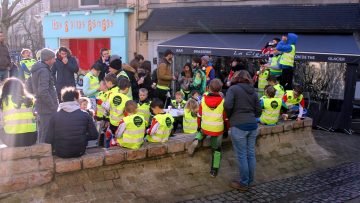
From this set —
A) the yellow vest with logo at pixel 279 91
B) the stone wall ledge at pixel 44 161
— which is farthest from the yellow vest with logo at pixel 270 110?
the stone wall ledge at pixel 44 161

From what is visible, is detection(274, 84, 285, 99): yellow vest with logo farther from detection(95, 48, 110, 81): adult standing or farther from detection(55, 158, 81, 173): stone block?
detection(55, 158, 81, 173): stone block

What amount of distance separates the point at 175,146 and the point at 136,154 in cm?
70

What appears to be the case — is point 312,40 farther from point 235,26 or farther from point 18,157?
point 18,157

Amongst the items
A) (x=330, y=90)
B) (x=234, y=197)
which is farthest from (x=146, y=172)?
(x=330, y=90)

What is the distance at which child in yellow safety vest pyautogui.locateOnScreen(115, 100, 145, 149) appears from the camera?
5422 mm

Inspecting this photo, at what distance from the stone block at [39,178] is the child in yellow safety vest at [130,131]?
1.11 meters

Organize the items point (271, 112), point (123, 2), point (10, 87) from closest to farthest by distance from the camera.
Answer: point (10, 87) < point (271, 112) < point (123, 2)

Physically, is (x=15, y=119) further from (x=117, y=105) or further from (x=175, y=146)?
(x=175, y=146)

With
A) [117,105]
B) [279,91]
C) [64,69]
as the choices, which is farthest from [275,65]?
[64,69]

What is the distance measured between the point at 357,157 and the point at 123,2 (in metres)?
11.5

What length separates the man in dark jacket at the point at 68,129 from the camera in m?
4.89

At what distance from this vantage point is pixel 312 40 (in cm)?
1132

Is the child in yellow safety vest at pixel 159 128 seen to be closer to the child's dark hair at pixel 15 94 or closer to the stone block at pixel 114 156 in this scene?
the stone block at pixel 114 156

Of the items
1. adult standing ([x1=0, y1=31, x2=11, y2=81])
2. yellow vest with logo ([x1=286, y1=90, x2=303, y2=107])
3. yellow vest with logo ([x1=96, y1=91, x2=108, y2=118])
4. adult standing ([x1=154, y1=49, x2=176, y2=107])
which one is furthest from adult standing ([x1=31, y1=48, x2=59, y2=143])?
yellow vest with logo ([x1=286, y1=90, x2=303, y2=107])
